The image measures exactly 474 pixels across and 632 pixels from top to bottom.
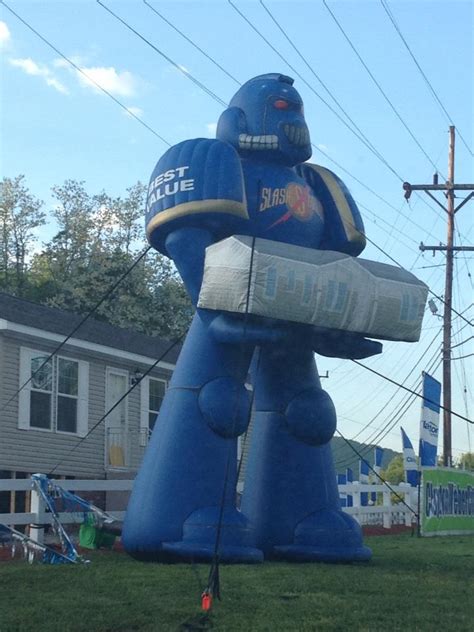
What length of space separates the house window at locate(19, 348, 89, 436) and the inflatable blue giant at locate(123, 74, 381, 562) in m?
7.11

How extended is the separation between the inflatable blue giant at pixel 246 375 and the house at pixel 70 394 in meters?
5.28

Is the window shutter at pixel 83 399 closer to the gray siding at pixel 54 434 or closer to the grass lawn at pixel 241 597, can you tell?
the gray siding at pixel 54 434

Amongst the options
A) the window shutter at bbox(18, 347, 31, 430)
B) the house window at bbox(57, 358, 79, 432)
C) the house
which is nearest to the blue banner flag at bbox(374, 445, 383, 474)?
the house

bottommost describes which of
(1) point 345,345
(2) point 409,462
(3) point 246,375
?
(2) point 409,462

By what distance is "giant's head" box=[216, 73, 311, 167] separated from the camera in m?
10.9

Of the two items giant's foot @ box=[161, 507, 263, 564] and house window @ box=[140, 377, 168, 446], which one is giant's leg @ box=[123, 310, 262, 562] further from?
house window @ box=[140, 377, 168, 446]

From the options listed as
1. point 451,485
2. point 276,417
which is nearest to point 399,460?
point 451,485

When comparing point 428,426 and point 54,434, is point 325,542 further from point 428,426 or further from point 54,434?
point 428,426

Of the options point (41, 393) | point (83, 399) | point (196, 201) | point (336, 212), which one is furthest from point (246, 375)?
point (83, 399)

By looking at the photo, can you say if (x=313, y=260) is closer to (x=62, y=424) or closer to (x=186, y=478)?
(x=186, y=478)

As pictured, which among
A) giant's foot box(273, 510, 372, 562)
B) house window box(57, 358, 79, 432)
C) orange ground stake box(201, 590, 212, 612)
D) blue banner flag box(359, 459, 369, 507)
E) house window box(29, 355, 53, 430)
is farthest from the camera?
blue banner flag box(359, 459, 369, 507)

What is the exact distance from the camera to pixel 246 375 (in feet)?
35.5

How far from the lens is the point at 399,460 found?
306 ft

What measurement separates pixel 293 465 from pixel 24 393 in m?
7.75
